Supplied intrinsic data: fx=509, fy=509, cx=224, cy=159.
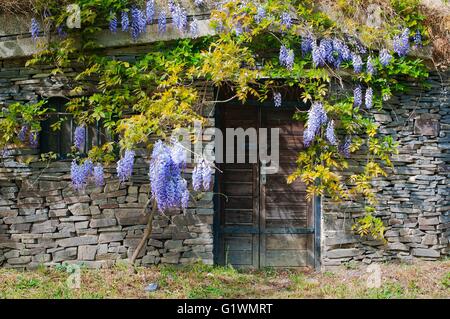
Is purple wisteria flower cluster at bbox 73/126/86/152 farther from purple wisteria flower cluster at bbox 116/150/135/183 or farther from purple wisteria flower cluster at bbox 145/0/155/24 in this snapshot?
purple wisteria flower cluster at bbox 145/0/155/24

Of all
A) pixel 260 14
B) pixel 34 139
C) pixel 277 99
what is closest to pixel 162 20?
pixel 260 14

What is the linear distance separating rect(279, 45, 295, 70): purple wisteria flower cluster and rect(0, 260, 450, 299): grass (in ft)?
7.23

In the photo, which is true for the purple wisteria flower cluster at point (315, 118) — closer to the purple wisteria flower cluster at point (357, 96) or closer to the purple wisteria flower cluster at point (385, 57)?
the purple wisteria flower cluster at point (357, 96)

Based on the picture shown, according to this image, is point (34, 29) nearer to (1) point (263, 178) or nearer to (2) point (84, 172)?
(2) point (84, 172)

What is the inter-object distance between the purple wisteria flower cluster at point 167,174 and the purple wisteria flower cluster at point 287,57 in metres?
1.48

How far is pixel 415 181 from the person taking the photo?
18.2 feet

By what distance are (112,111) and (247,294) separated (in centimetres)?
225

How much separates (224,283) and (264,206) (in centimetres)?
114

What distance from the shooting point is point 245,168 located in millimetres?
5809

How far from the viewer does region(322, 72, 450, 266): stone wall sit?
5.54 meters

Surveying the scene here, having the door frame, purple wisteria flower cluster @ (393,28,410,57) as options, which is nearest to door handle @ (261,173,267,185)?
the door frame

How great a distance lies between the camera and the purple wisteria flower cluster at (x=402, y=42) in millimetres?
5324

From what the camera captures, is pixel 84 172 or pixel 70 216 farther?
pixel 70 216

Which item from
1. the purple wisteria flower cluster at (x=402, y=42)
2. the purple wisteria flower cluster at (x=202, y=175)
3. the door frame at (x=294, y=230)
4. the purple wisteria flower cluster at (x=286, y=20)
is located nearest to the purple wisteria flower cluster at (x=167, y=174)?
the purple wisteria flower cluster at (x=202, y=175)
